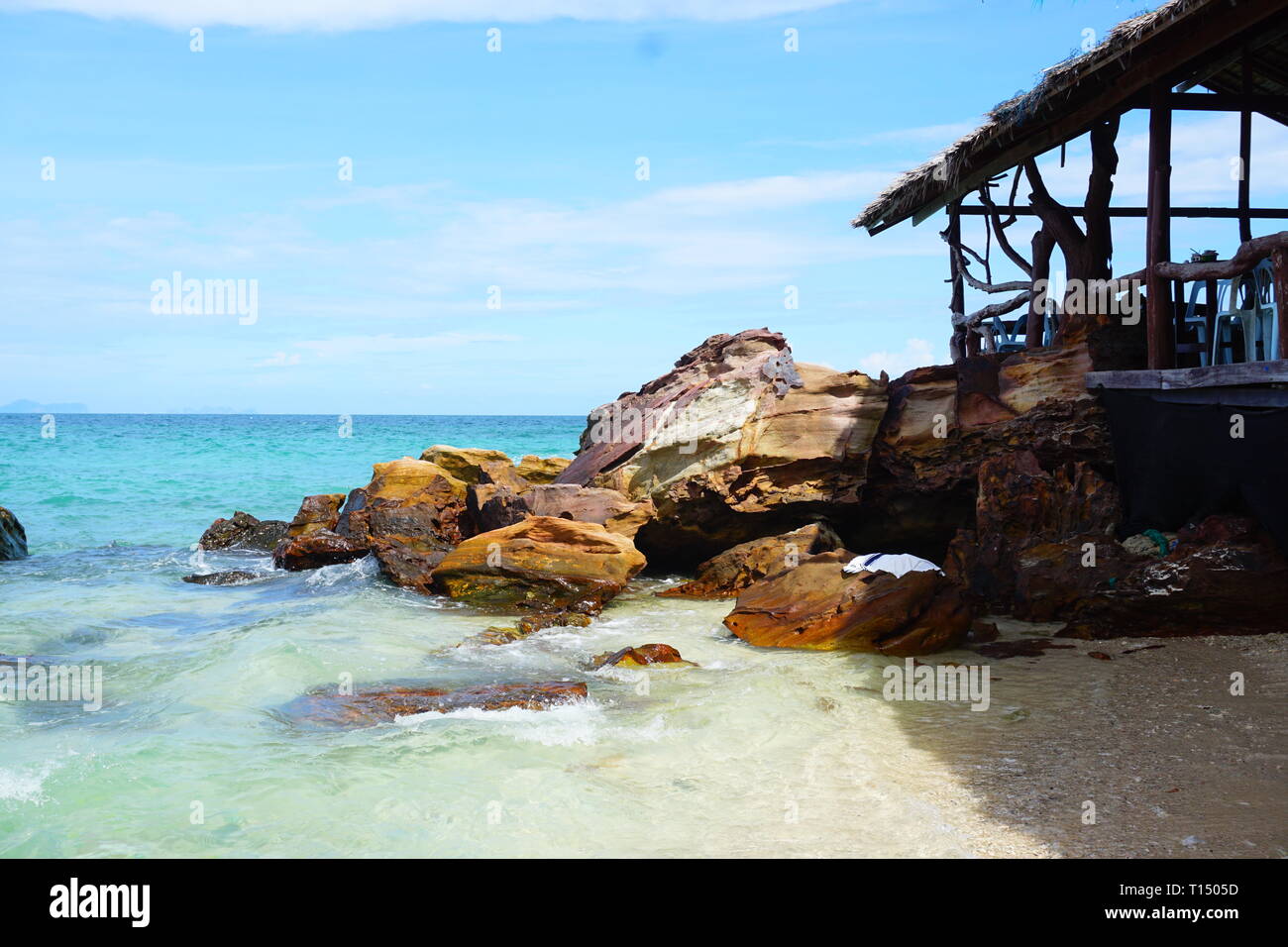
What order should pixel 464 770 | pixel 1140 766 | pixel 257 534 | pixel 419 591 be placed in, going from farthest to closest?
pixel 257 534
pixel 419 591
pixel 464 770
pixel 1140 766

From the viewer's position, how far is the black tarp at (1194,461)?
766cm

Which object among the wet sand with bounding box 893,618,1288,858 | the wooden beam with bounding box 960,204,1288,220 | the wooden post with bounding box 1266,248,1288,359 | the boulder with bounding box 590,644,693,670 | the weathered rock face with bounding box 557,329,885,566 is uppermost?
the wooden beam with bounding box 960,204,1288,220

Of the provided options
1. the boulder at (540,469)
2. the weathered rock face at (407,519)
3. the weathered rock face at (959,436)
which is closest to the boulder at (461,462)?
the boulder at (540,469)

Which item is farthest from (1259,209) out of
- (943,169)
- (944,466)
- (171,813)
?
(171,813)

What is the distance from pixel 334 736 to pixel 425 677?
65.6 inches

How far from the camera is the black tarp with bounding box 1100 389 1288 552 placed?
7656mm

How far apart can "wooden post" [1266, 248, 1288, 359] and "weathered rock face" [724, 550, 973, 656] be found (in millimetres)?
3089

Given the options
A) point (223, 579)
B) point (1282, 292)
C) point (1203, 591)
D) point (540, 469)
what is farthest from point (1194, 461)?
point (223, 579)

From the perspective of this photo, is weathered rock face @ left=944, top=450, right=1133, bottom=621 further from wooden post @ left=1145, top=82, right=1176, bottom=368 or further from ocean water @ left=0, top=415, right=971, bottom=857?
ocean water @ left=0, top=415, right=971, bottom=857

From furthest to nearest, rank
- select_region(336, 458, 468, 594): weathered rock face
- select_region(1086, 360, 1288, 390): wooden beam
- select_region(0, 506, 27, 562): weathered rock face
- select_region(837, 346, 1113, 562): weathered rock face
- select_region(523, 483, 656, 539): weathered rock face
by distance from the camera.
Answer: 1. select_region(0, 506, 27, 562): weathered rock face
2. select_region(336, 458, 468, 594): weathered rock face
3. select_region(523, 483, 656, 539): weathered rock face
4. select_region(837, 346, 1113, 562): weathered rock face
5. select_region(1086, 360, 1288, 390): wooden beam

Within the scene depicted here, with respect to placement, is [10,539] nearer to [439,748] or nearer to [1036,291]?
[439,748]

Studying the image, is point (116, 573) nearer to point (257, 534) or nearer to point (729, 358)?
point (257, 534)

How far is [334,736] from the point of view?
21.8 feet

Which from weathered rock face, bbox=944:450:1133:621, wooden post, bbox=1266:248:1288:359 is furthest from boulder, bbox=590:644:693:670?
wooden post, bbox=1266:248:1288:359
